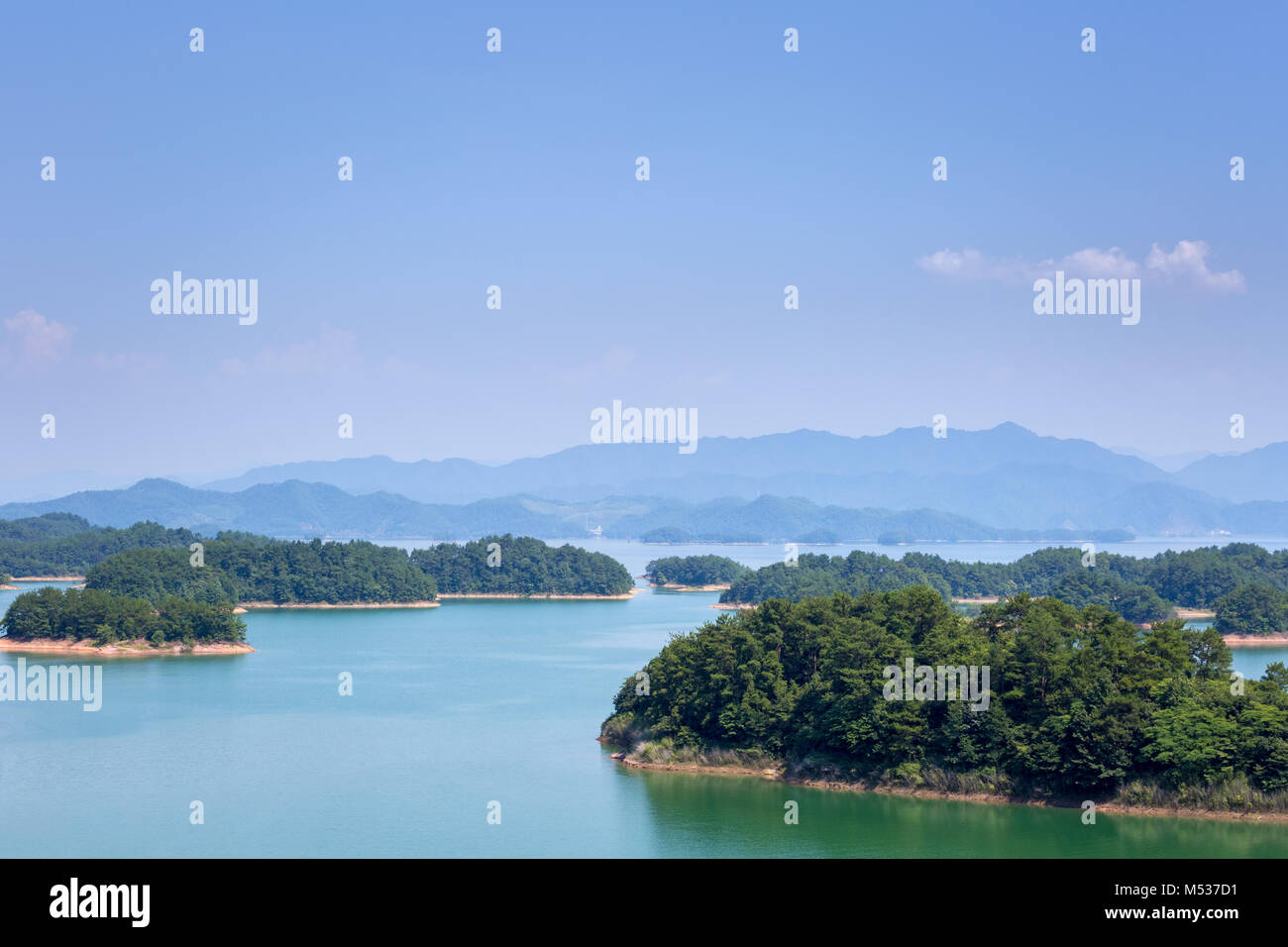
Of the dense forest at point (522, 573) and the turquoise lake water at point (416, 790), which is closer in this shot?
the turquoise lake water at point (416, 790)

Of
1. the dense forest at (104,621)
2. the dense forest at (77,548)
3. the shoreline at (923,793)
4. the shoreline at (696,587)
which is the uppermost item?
the dense forest at (77,548)

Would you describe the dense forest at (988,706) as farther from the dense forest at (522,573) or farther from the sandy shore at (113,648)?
the dense forest at (522,573)

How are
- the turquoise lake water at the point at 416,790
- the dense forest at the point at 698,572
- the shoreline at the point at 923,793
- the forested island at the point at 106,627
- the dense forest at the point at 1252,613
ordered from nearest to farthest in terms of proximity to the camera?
the turquoise lake water at the point at 416,790, the shoreline at the point at 923,793, the forested island at the point at 106,627, the dense forest at the point at 1252,613, the dense forest at the point at 698,572

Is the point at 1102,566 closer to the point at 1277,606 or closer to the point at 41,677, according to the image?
the point at 1277,606

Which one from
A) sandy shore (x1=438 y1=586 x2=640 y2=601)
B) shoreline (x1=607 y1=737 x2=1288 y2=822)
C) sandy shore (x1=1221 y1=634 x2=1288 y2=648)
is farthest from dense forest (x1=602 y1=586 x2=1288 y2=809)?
sandy shore (x1=438 y1=586 x2=640 y2=601)

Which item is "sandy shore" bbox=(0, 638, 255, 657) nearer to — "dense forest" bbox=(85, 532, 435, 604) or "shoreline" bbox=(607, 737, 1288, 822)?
"dense forest" bbox=(85, 532, 435, 604)

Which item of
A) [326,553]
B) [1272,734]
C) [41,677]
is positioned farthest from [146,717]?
[326,553]

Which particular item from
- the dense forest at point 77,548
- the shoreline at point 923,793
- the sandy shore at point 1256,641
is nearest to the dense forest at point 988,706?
the shoreline at point 923,793

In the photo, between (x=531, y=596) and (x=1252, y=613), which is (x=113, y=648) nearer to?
(x=531, y=596)
